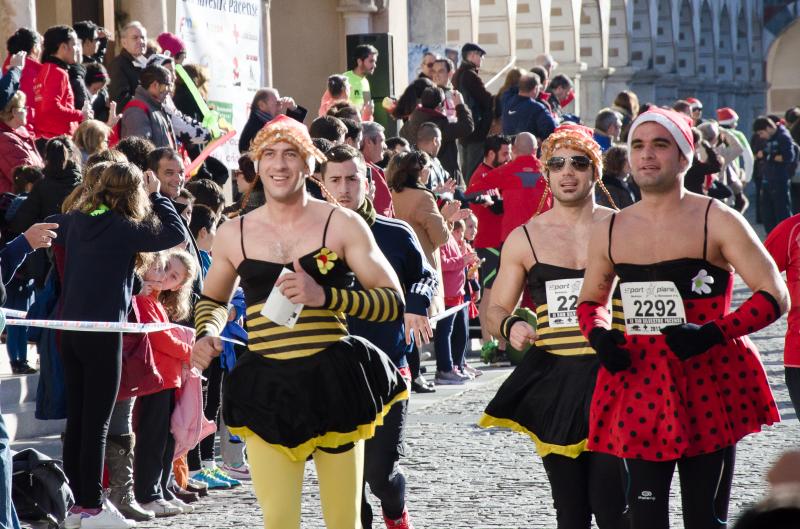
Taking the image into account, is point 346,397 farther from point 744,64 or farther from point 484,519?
point 744,64

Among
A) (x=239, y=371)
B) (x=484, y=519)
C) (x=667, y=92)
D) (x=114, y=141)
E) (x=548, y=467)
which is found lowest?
(x=484, y=519)

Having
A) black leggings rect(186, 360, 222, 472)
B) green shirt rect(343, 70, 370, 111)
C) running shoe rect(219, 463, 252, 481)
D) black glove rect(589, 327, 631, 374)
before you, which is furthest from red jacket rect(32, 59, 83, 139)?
black glove rect(589, 327, 631, 374)

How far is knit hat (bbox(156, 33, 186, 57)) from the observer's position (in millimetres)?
12289

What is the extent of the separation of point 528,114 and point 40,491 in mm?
9460

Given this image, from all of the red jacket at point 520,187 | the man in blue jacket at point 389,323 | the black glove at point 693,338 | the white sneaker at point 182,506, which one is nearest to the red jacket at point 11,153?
the white sneaker at point 182,506

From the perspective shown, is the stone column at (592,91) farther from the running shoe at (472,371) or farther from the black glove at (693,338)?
the black glove at (693,338)

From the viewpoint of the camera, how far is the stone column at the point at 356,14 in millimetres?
19625

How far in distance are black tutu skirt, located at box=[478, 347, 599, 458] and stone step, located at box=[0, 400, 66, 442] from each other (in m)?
4.06

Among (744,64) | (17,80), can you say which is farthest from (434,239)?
(744,64)

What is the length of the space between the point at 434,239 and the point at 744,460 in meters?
3.23

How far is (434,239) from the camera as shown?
36.7 ft

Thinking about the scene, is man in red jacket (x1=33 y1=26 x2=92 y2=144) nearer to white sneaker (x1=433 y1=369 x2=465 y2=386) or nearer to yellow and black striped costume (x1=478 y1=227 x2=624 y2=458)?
white sneaker (x1=433 y1=369 x2=465 y2=386)

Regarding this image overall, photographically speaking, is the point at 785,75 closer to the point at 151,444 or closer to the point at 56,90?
the point at 56,90

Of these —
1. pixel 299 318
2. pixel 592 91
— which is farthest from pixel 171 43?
pixel 592 91
